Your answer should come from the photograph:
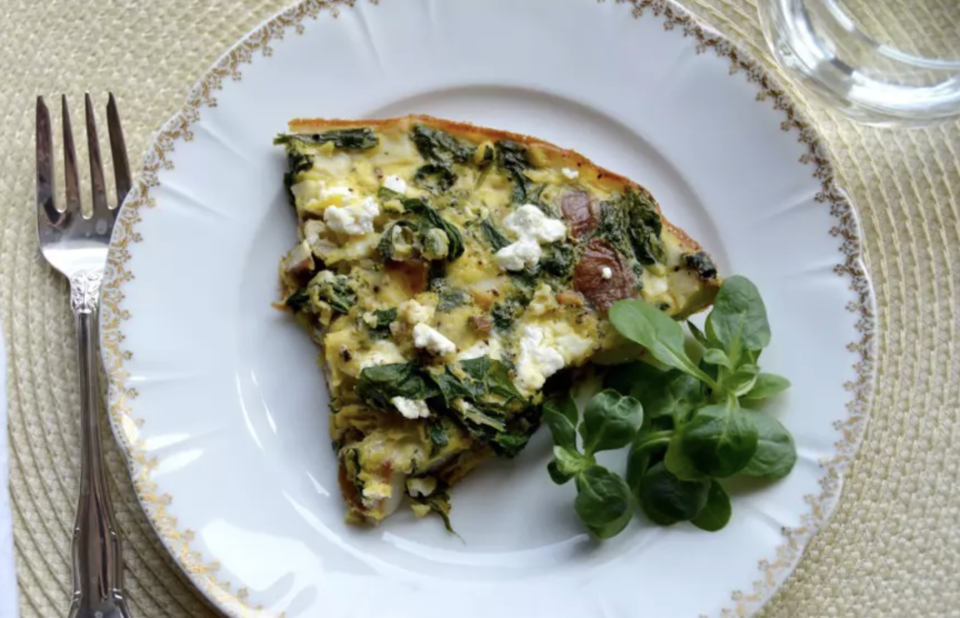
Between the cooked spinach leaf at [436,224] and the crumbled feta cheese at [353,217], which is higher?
the cooked spinach leaf at [436,224]

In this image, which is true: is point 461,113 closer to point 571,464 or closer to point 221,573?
point 571,464

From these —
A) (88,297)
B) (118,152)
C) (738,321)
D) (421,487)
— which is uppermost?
(738,321)

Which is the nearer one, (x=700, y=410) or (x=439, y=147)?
(x=700, y=410)

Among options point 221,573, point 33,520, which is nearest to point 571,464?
point 221,573

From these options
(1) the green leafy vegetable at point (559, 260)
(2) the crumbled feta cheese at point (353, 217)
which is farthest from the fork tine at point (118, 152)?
(1) the green leafy vegetable at point (559, 260)

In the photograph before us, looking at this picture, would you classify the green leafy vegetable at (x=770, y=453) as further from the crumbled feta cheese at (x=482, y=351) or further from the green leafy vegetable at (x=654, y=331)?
the crumbled feta cheese at (x=482, y=351)

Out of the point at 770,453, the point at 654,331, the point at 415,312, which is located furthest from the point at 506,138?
the point at 770,453

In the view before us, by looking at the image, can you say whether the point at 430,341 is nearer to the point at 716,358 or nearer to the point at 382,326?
the point at 382,326
